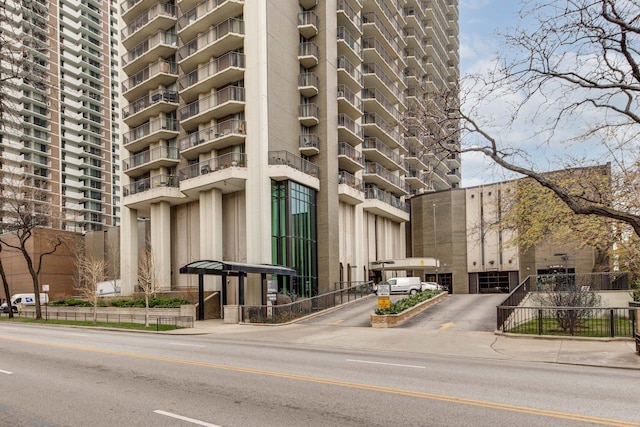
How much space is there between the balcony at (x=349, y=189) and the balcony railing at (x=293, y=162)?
118 inches

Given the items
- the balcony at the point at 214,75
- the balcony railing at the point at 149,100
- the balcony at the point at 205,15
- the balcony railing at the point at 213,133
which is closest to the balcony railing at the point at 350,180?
the balcony railing at the point at 213,133

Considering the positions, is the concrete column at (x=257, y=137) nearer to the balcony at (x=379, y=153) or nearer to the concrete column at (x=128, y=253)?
the concrete column at (x=128, y=253)

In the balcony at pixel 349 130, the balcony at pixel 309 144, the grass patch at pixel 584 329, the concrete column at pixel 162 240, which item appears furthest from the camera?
the balcony at pixel 349 130

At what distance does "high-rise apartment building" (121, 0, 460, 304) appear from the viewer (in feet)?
130

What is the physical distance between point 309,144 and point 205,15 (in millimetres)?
13149

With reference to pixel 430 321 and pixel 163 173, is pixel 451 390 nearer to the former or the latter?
pixel 430 321

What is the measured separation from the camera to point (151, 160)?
46.2 m

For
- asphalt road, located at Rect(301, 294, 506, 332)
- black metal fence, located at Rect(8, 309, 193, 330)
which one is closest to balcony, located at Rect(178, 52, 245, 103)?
black metal fence, located at Rect(8, 309, 193, 330)

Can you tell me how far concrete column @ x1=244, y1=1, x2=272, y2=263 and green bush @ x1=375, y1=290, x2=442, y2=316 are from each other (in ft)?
37.0

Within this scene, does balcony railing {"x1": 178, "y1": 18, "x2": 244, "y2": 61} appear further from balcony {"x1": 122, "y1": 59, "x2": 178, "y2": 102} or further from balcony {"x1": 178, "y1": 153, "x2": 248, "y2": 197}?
balcony {"x1": 178, "y1": 153, "x2": 248, "y2": 197}

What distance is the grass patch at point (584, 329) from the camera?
19.3 meters

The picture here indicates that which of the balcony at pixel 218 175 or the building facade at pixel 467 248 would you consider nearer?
the balcony at pixel 218 175

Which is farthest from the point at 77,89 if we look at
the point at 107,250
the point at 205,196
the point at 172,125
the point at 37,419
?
the point at 37,419

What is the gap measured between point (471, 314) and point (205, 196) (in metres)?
23.3
